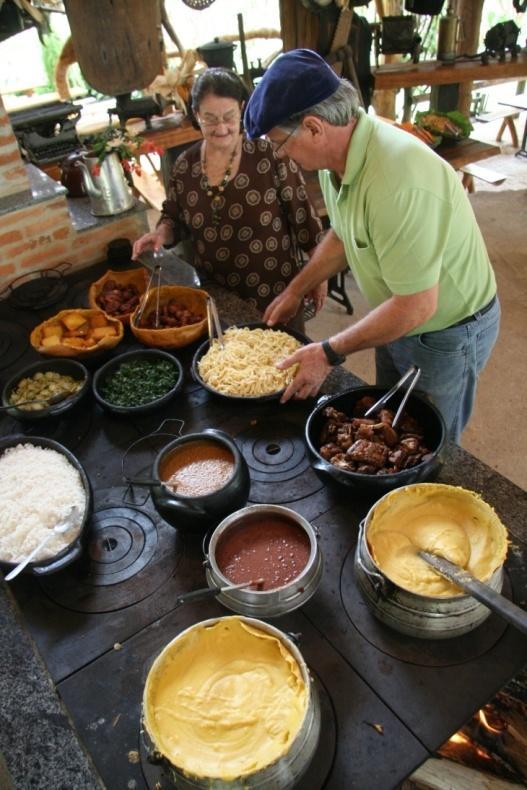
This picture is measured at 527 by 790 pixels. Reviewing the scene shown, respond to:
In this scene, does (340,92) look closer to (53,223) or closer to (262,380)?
(262,380)

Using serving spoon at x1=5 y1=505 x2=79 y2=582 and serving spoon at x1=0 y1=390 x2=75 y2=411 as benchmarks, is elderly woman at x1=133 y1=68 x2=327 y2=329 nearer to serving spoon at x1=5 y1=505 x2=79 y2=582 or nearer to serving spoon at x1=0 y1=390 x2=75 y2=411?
serving spoon at x1=0 y1=390 x2=75 y2=411

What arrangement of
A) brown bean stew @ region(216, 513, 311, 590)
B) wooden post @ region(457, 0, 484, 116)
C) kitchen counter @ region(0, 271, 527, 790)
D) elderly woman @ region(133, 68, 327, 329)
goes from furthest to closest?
wooden post @ region(457, 0, 484, 116), elderly woman @ region(133, 68, 327, 329), brown bean stew @ region(216, 513, 311, 590), kitchen counter @ region(0, 271, 527, 790)

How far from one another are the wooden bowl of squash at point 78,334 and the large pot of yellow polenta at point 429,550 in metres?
1.60

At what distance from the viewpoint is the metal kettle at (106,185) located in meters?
3.36

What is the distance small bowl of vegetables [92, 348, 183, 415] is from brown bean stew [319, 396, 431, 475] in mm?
726

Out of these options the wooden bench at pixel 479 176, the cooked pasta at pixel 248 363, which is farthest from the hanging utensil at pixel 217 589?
the wooden bench at pixel 479 176

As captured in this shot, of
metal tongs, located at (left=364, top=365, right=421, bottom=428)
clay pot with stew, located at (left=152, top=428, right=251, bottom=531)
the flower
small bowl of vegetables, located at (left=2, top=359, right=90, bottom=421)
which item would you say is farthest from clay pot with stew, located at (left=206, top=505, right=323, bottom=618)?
the flower

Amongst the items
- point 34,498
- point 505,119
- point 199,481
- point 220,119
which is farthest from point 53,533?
point 505,119

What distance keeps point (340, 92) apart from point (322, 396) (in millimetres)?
1072

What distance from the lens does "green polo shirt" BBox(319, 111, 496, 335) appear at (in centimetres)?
180

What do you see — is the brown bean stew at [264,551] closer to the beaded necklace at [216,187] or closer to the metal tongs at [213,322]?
the metal tongs at [213,322]

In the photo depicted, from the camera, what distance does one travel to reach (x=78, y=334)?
2785mm

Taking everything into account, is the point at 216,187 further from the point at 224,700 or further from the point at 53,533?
the point at 224,700

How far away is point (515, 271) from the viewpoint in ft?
18.6
